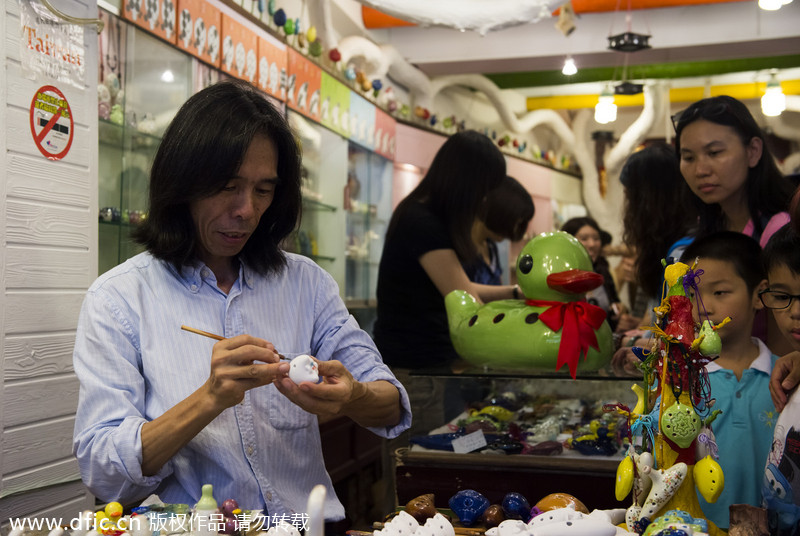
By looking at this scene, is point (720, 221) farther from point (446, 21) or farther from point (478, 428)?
point (446, 21)

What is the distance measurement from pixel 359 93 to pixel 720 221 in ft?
13.3

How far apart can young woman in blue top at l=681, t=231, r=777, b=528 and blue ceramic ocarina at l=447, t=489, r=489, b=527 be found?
49 centimetres

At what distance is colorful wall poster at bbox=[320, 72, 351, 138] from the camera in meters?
5.35

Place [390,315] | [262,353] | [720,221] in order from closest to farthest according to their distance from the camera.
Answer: [262,353]
[720,221]
[390,315]

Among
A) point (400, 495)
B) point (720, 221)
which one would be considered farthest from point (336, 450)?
point (720, 221)

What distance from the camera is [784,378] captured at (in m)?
1.65

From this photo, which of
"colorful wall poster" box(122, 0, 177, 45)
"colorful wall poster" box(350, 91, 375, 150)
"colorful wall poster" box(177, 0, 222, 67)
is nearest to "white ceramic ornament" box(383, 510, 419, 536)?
"colorful wall poster" box(122, 0, 177, 45)

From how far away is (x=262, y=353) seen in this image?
1.40 meters

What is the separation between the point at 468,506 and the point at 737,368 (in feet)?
2.45

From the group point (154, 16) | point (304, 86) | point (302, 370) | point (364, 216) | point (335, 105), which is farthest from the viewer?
point (364, 216)

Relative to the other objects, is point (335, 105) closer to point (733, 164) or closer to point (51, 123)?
point (51, 123)

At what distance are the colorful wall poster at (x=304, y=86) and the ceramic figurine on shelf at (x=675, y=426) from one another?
12.4ft

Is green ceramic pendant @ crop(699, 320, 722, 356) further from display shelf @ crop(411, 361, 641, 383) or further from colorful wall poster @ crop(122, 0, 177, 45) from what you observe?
colorful wall poster @ crop(122, 0, 177, 45)

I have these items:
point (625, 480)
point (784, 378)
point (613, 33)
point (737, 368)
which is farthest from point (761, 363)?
point (613, 33)
